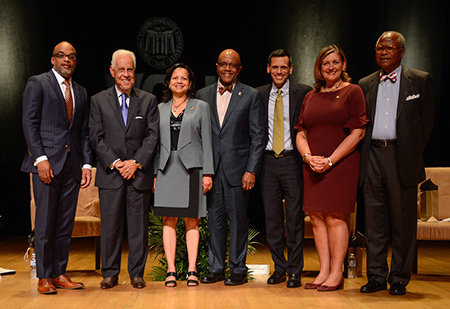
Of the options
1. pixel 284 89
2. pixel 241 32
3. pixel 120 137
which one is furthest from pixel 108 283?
pixel 241 32

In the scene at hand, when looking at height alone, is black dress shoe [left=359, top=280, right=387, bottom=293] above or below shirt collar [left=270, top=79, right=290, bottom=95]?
below

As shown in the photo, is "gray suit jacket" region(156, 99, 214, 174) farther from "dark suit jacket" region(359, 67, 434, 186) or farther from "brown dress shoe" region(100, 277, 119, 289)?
"dark suit jacket" region(359, 67, 434, 186)

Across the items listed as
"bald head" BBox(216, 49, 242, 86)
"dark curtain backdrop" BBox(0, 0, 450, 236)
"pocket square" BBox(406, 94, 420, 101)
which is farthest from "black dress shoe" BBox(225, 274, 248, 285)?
"dark curtain backdrop" BBox(0, 0, 450, 236)

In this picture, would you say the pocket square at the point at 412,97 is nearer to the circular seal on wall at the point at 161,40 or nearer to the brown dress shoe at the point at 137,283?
the brown dress shoe at the point at 137,283

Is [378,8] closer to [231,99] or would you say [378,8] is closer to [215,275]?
[231,99]

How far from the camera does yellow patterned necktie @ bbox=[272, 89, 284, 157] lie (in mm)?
3869

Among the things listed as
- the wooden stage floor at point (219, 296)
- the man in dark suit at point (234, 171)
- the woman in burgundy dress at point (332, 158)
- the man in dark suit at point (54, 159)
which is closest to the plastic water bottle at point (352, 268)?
the wooden stage floor at point (219, 296)

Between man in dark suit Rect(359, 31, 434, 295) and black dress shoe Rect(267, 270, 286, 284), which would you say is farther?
black dress shoe Rect(267, 270, 286, 284)

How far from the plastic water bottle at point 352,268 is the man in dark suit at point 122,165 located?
5.85 ft

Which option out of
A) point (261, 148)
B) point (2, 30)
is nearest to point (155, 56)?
point (2, 30)

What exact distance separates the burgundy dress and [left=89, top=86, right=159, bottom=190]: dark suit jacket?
4.01 ft

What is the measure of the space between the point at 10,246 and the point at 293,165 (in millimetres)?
4078

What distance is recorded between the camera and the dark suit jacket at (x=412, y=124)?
3.55m

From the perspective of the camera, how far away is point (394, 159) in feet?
11.7
